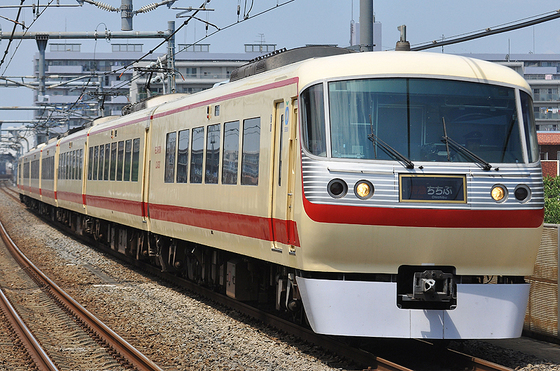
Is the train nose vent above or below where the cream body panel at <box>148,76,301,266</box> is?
below

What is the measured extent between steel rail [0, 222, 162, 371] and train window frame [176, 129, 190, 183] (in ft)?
7.79

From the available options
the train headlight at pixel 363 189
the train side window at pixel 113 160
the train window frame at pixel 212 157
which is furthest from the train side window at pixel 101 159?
the train headlight at pixel 363 189

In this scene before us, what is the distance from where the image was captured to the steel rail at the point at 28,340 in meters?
7.92

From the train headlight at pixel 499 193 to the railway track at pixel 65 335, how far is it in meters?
3.45

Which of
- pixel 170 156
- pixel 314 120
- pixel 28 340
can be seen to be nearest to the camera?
pixel 314 120

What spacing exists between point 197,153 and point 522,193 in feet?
17.0

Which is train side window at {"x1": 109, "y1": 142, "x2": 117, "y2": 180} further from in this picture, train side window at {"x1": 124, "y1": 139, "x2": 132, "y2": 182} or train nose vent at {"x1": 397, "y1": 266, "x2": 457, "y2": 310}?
train nose vent at {"x1": 397, "y1": 266, "x2": 457, "y2": 310}

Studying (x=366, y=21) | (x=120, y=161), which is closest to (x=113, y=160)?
(x=120, y=161)

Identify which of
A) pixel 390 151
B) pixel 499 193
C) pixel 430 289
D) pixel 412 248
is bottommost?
pixel 430 289

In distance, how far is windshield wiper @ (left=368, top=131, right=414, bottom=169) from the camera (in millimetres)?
6941

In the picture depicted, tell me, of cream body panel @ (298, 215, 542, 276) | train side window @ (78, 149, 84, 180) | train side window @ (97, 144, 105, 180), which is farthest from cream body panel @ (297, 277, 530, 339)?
train side window @ (78, 149, 84, 180)

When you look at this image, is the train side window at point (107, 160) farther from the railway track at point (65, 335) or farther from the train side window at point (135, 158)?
the railway track at point (65, 335)

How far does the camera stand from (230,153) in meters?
9.75

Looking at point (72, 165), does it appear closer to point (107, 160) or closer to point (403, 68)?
point (107, 160)
